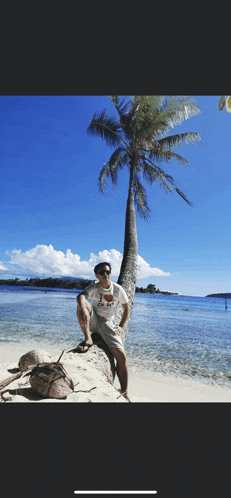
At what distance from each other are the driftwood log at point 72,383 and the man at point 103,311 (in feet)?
0.57

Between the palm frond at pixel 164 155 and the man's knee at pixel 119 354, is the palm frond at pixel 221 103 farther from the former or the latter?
the palm frond at pixel 164 155

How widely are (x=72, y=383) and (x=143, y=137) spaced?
783 cm

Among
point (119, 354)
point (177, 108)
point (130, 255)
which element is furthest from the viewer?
point (177, 108)

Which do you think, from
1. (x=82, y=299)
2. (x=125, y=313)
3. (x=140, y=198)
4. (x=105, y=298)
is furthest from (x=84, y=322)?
(x=140, y=198)

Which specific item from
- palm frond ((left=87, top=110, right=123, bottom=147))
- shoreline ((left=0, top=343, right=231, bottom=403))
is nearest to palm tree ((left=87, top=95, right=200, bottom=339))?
palm frond ((left=87, top=110, right=123, bottom=147))

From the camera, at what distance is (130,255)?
24.5 ft

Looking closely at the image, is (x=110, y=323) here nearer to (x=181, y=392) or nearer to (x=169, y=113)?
(x=181, y=392)

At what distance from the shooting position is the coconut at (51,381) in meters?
2.26

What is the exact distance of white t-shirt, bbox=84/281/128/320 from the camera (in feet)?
9.93

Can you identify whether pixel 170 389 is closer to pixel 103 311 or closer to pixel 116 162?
pixel 103 311

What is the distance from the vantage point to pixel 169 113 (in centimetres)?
855

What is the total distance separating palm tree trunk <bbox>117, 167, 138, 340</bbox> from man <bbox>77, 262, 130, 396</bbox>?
326 centimetres
